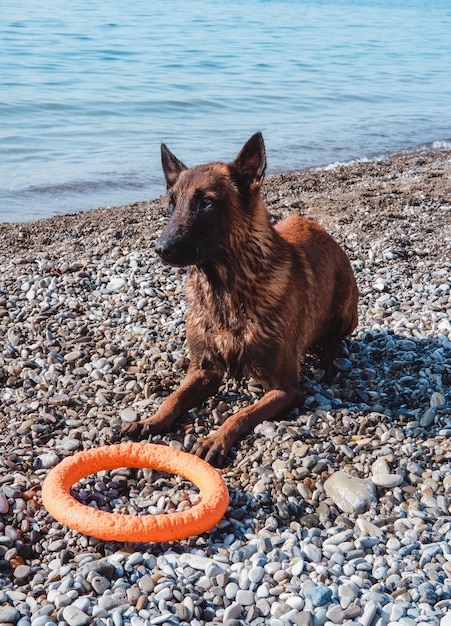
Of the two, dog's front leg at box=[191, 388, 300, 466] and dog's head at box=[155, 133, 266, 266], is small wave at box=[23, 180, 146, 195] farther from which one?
dog's front leg at box=[191, 388, 300, 466]

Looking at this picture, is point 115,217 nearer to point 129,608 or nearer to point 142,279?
point 142,279

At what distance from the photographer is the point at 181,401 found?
18.4ft

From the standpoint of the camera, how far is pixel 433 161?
1470 centimetres

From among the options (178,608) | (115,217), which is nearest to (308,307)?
(178,608)

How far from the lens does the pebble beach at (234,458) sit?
3805 mm

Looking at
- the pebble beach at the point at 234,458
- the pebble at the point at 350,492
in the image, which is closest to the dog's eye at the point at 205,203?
the pebble beach at the point at 234,458

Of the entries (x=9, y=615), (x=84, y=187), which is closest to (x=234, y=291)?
(x=9, y=615)

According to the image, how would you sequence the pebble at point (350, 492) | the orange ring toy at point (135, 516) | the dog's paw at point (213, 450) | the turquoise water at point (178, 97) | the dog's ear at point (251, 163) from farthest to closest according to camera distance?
the turquoise water at point (178, 97)
the dog's ear at point (251, 163)
the dog's paw at point (213, 450)
the pebble at point (350, 492)
the orange ring toy at point (135, 516)

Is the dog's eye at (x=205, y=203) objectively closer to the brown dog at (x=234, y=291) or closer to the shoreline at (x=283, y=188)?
the brown dog at (x=234, y=291)

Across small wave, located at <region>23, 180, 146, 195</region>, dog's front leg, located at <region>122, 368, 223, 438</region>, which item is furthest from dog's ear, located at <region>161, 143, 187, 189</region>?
small wave, located at <region>23, 180, 146, 195</region>

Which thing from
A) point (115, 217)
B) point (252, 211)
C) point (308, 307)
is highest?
point (252, 211)

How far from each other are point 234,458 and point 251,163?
203 cm

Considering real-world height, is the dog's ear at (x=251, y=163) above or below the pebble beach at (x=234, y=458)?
above

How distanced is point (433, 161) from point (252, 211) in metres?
10.1
